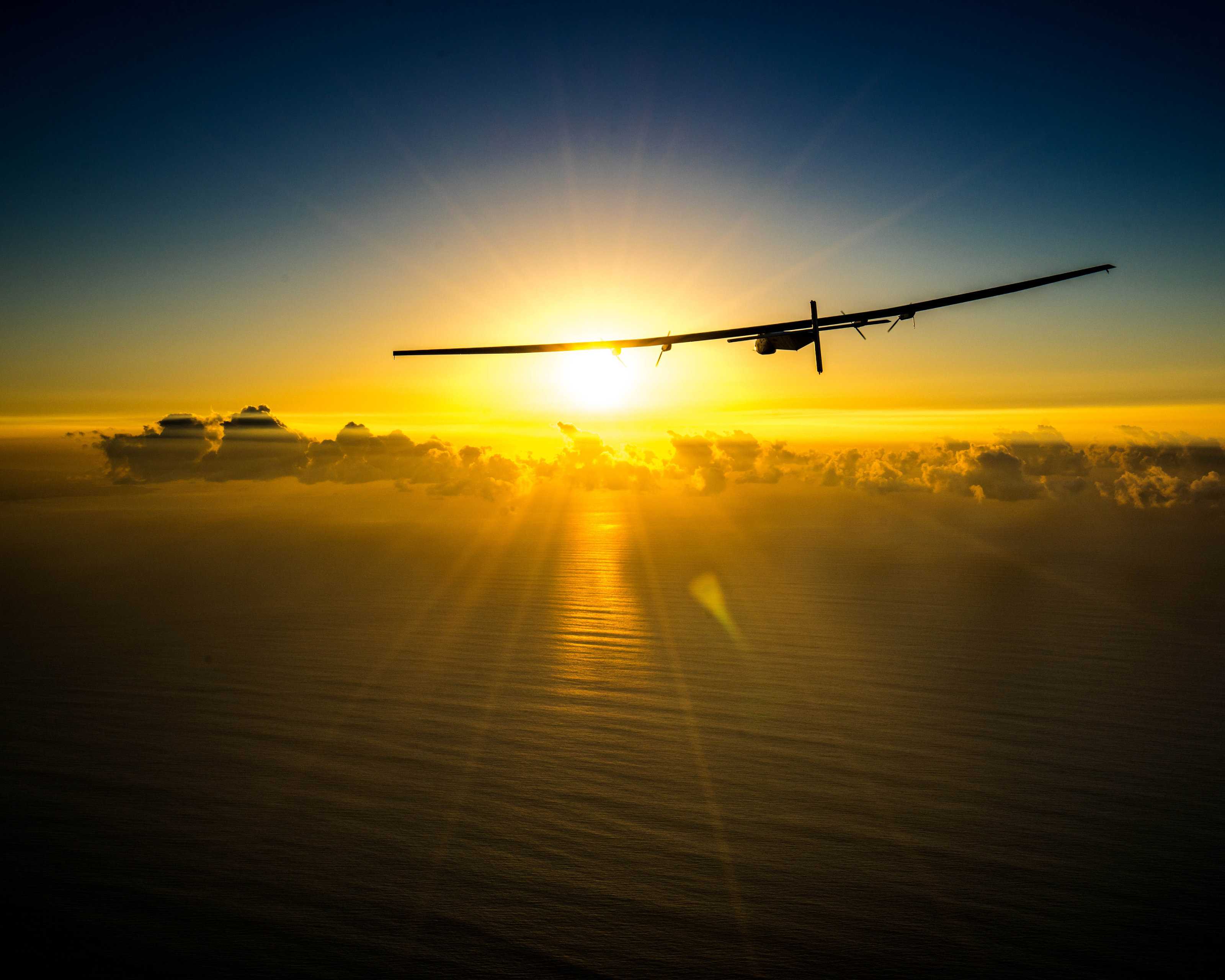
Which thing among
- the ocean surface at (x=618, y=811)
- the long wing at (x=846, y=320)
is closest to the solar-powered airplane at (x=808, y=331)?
the long wing at (x=846, y=320)

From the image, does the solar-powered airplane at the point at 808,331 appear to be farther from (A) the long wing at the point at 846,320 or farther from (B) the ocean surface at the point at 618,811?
(B) the ocean surface at the point at 618,811

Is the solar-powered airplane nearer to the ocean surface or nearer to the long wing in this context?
the long wing

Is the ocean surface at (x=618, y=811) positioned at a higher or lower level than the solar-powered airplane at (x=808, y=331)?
lower

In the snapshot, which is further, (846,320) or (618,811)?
(618,811)

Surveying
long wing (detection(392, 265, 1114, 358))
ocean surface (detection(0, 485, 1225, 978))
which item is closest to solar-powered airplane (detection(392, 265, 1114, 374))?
long wing (detection(392, 265, 1114, 358))

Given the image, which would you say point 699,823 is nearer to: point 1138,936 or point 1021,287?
point 1138,936

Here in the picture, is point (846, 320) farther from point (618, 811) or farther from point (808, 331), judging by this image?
point (618, 811)

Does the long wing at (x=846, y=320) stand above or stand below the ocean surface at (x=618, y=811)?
above

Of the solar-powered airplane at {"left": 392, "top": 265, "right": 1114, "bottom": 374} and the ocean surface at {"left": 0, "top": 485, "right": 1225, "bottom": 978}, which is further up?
the solar-powered airplane at {"left": 392, "top": 265, "right": 1114, "bottom": 374}

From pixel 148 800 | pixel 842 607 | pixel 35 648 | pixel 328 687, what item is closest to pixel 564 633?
pixel 328 687

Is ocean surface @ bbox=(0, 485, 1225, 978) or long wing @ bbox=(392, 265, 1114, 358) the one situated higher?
long wing @ bbox=(392, 265, 1114, 358)

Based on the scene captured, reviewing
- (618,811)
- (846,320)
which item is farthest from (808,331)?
(618,811)
